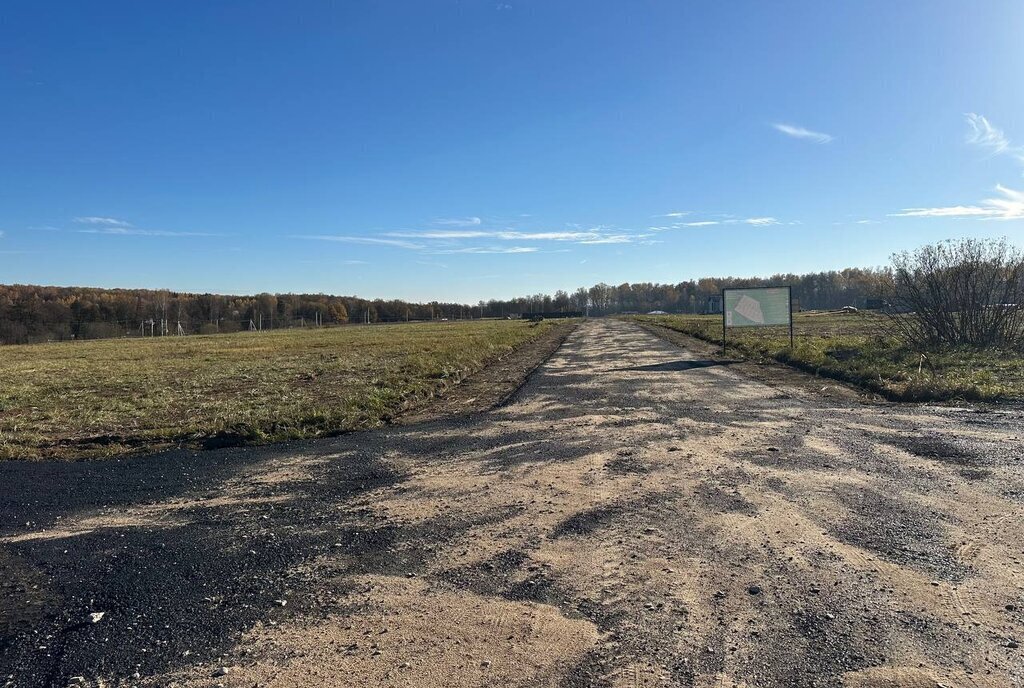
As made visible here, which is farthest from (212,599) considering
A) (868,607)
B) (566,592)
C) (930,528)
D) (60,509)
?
(930,528)

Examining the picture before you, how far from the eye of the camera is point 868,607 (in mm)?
3242

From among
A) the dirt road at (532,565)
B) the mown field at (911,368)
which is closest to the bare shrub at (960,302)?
the mown field at (911,368)

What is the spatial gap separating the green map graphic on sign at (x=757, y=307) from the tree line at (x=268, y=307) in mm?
2586

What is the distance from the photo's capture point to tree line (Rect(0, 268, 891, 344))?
258 feet

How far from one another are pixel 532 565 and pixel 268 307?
127418 mm

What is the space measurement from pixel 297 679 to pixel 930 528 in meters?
4.21

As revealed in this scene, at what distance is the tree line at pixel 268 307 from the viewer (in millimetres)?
78688

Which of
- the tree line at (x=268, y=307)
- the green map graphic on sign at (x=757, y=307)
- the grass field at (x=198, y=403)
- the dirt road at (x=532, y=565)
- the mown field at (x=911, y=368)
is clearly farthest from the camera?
the tree line at (x=268, y=307)

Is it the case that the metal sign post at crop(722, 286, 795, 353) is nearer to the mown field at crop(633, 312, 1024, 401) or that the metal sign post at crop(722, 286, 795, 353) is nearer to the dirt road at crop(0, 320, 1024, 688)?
the mown field at crop(633, 312, 1024, 401)

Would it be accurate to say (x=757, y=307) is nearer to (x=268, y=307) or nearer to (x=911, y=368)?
(x=911, y=368)

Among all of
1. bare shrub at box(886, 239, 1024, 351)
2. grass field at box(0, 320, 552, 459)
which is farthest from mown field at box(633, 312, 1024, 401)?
grass field at box(0, 320, 552, 459)

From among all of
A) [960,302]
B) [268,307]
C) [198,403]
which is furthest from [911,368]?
[268,307]

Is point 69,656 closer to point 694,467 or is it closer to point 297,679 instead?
point 297,679

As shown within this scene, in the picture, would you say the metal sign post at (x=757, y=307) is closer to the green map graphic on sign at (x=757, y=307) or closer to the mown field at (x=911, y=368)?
the green map graphic on sign at (x=757, y=307)
